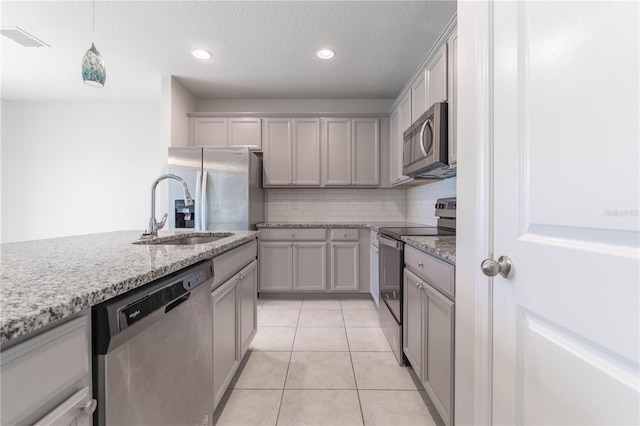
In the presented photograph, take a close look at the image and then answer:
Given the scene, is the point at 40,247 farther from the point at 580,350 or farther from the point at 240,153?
the point at 240,153

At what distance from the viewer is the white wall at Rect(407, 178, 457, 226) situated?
8.70 feet


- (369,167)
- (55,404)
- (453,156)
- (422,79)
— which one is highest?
(422,79)

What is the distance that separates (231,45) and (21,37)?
5.88ft

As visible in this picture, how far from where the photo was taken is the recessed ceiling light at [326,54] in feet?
8.86

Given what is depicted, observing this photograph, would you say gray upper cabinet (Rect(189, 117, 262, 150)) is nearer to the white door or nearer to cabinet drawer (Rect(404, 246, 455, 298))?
cabinet drawer (Rect(404, 246, 455, 298))

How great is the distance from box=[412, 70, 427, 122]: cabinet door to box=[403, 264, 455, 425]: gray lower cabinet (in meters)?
1.48

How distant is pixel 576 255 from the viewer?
0.59 meters

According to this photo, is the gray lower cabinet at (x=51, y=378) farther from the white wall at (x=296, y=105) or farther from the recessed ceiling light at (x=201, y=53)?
the white wall at (x=296, y=105)

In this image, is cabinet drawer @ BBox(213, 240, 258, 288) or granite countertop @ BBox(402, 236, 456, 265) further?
cabinet drawer @ BBox(213, 240, 258, 288)

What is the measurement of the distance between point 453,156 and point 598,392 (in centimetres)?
148

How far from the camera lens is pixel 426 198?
3.20m

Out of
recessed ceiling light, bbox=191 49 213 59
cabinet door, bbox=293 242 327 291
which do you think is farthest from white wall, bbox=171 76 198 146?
cabinet door, bbox=293 242 327 291

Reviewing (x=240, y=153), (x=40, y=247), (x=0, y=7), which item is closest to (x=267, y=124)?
(x=240, y=153)

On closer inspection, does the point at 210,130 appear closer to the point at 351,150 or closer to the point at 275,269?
the point at 351,150
